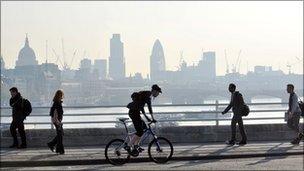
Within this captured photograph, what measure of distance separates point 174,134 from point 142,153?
11.2 feet

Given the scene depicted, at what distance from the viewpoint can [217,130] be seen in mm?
18844

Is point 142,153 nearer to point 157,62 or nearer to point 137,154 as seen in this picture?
point 137,154

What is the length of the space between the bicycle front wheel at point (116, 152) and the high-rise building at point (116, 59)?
34.7 metres

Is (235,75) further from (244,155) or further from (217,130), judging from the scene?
(244,155)

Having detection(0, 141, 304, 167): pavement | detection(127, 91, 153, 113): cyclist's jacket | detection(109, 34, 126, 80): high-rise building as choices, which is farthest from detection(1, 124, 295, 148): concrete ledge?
detection(109, 34, 126, 80): high-rise building

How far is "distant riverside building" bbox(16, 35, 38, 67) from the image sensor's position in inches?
2002

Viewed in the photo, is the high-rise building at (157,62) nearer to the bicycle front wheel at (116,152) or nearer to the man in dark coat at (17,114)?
the man in dark coat at (17,114)

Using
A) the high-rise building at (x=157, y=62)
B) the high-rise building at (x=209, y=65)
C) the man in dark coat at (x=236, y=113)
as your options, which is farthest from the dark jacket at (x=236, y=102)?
the high-rise building at (x=209, y=65)

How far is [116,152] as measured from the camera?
45.5ft

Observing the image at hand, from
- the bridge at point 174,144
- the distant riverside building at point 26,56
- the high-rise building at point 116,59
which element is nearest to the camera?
the bridge at point 174,144

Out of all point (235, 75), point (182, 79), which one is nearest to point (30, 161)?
point (182, 79)

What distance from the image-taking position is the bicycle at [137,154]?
45.5ft

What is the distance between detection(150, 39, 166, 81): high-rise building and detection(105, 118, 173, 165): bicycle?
2877 centimetres

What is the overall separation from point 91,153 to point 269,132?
246 inches
